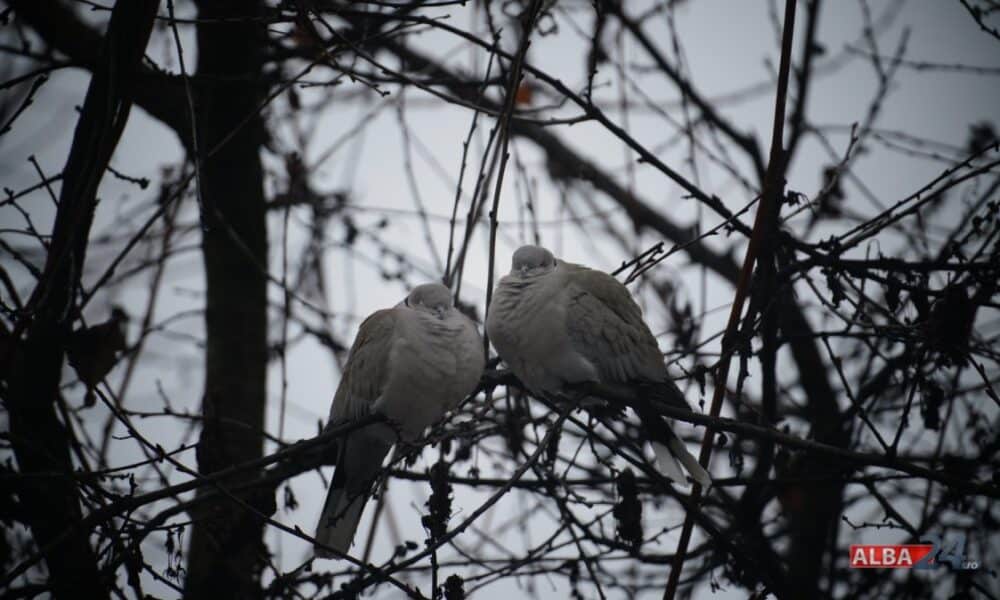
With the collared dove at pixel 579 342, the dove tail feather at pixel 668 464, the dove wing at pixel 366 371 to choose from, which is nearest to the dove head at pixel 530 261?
the collared dove at pixel 579 342

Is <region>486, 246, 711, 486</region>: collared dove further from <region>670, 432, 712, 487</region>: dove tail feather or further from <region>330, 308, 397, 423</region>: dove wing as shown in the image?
<region>330, 308, 397, 423</region>: dove wing

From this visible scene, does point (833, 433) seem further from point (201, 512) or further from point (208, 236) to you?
point (208, 236)

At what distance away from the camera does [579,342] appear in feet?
11.3

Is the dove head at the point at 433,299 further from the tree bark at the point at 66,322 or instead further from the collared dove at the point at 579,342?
the tree bark at the point at 66,322

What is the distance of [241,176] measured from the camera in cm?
457

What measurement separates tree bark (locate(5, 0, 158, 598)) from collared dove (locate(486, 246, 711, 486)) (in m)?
1.68

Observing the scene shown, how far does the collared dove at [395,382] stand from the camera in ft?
10.6

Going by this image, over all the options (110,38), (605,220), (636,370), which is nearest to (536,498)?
(636,370)

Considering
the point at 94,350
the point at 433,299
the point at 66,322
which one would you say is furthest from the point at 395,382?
the point at 66,322

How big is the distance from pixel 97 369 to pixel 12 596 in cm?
84

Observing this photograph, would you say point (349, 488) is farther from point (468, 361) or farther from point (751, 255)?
point (751, 255)

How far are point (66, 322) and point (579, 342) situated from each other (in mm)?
2067

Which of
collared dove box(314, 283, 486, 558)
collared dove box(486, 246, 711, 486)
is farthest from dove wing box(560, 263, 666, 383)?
collared dove box(314, 283, 486, 558)

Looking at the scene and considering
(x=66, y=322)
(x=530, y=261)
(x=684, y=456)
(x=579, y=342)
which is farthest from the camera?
(x=530, y=261)
